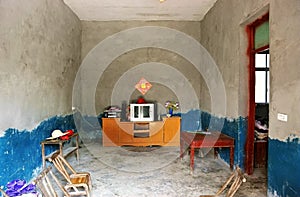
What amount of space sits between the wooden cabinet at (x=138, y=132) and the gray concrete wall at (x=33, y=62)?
42.8 inches

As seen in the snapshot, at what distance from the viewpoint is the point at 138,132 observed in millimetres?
6414

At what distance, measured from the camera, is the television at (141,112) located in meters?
6.48

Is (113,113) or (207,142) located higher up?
(113,113)

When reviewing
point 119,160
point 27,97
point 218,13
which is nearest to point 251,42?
point 218,13

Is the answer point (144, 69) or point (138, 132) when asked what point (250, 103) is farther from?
point (144, 69)

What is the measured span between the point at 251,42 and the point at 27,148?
148 inches

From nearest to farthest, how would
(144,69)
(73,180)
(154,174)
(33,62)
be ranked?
(73,180) < (33,62) < (154,174) < (144,69)

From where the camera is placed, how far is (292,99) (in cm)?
280

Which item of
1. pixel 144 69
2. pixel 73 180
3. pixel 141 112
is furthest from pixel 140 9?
pixel 73 180

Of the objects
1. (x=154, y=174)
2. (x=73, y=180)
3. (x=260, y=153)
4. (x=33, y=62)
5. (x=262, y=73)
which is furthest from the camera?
(x=262, y=73)

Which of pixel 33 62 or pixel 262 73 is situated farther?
pixel 262 73

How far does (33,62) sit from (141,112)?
122 inches

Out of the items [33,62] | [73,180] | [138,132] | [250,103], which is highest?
[33,62]

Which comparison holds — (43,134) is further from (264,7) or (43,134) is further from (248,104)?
(264,7)
